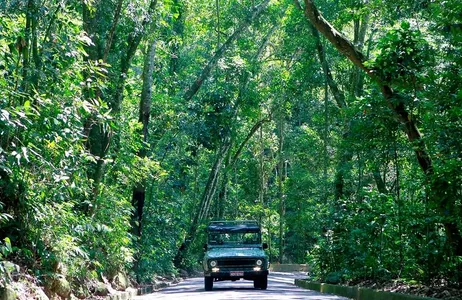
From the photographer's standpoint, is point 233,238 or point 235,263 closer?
point 235,263

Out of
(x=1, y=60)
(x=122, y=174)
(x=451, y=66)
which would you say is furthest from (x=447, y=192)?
(x=122, y=174)

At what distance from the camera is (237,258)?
2325 centimetres

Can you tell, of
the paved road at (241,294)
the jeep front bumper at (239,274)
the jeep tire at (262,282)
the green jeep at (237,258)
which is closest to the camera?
the paved road at (241,294)

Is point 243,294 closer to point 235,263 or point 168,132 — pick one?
point 235,263

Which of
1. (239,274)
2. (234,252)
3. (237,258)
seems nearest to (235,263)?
(237,258)

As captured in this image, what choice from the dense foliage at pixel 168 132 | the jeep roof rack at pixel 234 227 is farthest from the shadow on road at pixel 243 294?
the jeep roof rack at pixel 234 227

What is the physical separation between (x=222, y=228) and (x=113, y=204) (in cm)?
790

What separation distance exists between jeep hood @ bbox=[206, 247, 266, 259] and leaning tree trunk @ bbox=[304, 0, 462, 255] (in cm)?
864

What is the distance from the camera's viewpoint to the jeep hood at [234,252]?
919 inches

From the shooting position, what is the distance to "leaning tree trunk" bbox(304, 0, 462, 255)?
12.8 meters

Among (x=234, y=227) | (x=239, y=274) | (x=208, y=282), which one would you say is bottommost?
(x=208, y=282)

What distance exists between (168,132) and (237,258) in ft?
24.1

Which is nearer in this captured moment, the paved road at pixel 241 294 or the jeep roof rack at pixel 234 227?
the paved road at pixel 241 294

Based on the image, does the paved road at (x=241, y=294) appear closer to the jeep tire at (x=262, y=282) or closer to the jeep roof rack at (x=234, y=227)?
the jeep tire at (x=262, y=282)
